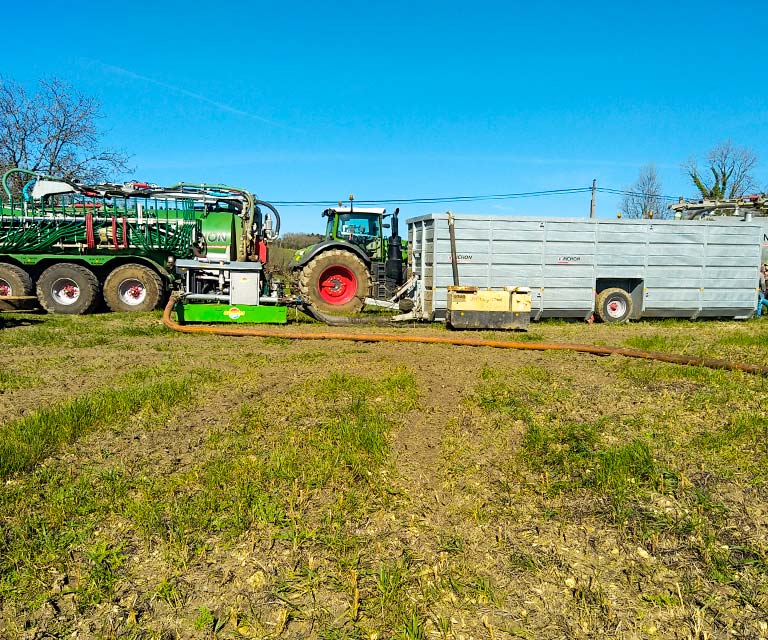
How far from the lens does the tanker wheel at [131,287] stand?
13.4m

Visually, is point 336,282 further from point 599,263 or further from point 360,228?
point 599,263

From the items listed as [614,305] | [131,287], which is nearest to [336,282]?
[131,287]

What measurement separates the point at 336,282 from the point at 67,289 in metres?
6.22

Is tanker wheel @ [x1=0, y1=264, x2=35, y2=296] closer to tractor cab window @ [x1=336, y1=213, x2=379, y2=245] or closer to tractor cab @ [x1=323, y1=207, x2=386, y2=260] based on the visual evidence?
tractor cab @ [x1=323, y1=207, x2=386, y2=260]

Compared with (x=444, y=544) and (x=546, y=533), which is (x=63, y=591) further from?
(x=546, y=533)

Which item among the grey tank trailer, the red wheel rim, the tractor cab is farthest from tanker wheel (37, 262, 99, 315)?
the grey tank trailer

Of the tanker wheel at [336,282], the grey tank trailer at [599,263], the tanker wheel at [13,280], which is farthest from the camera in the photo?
the tanker wheel at [13,280]

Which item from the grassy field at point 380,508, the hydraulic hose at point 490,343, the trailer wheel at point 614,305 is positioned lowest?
the grassy field at point 380,508

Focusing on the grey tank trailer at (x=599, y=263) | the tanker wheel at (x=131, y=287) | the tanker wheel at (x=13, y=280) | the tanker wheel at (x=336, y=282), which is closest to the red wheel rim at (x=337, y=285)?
the tanker wheel at (x=336, y=282)

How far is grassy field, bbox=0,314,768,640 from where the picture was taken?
2467 millimetres

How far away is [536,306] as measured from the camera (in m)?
12.7

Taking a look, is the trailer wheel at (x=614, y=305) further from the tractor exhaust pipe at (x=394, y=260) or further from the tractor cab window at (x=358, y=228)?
the tractor cab window at (x=358, y=228)

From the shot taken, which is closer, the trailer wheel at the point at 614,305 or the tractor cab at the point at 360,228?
the tractor cab at the point at 360,228

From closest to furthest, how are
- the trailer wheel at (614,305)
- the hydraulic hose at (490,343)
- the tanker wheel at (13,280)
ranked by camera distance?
the hydraulic hose at (490,343)
the tanker wheel at (13,280)
the trailer wheel at (614,305)
